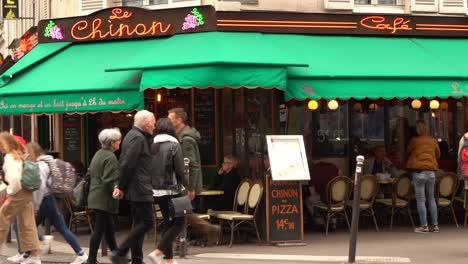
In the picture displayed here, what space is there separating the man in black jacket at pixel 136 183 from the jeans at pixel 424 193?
5699mm

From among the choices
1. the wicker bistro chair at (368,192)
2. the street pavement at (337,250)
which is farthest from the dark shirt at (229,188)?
the wicker bistro chair at (368,192)

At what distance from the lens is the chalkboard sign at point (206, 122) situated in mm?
15508

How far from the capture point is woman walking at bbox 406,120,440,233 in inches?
546

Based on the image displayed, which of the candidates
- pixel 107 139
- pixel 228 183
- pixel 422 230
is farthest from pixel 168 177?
pixel 422 230

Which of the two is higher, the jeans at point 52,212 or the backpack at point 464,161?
the backpack at point 464,161

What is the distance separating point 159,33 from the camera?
14.6 meters

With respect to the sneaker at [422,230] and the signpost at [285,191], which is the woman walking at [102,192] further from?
the sneaker at [422,230]

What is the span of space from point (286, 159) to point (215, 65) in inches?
69.0

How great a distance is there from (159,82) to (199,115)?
2957 millimetres

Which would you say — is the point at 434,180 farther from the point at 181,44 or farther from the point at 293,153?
the point at 181,44

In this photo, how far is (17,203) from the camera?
10.3 meters

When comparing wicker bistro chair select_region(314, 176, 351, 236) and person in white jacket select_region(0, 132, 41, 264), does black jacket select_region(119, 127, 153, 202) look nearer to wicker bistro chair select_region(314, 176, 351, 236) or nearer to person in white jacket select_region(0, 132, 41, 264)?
person in white jacket select_region(0, 132, 41, 264)

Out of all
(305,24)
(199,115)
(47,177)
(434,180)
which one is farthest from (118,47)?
(434,180)

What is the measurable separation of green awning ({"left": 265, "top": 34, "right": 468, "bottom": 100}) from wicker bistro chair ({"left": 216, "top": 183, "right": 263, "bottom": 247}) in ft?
5.27
